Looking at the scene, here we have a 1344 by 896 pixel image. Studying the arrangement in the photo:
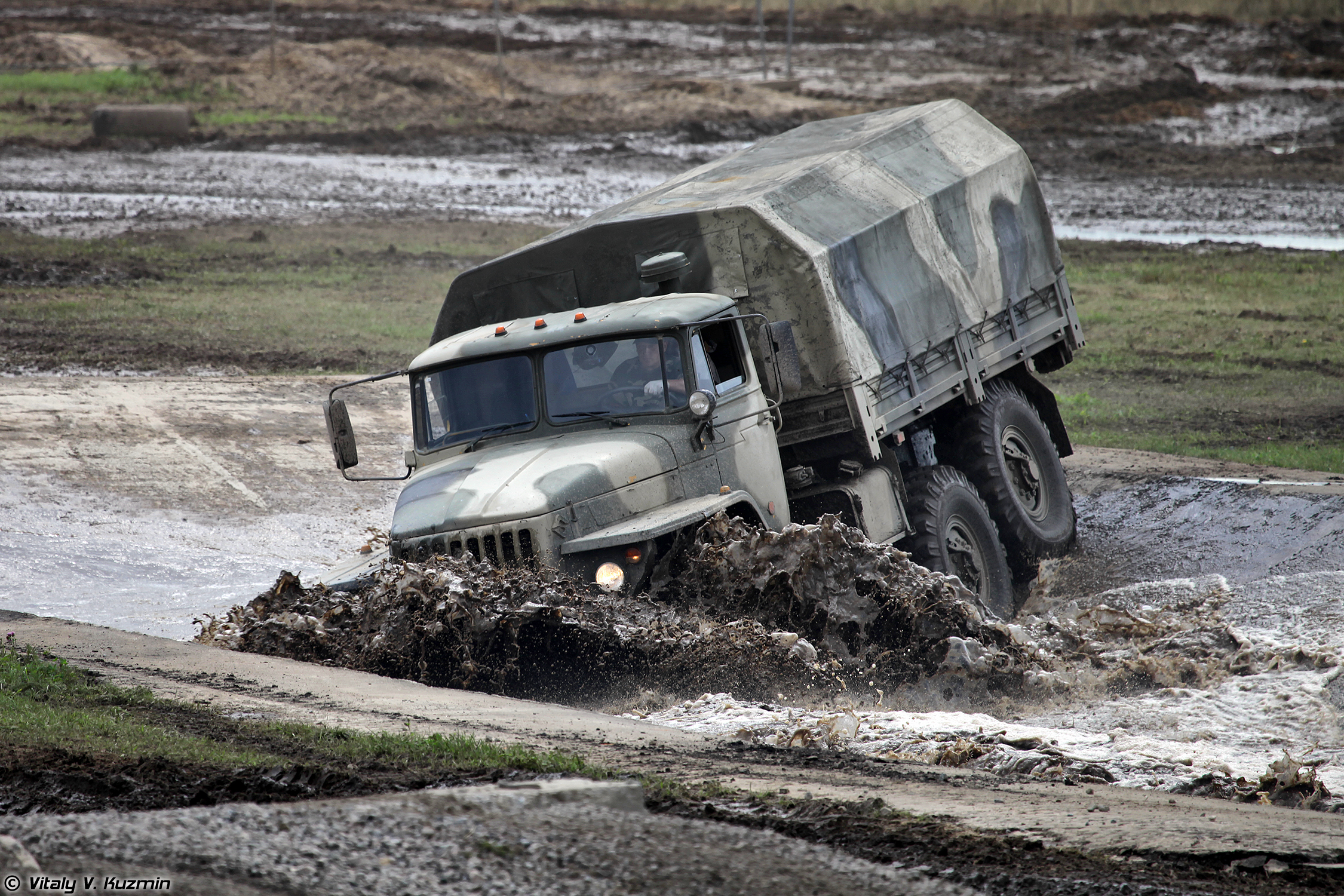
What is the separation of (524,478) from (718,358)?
2005 millimetres

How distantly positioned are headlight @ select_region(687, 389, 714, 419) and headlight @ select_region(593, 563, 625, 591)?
135 centimetres

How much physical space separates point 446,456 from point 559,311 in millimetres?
1545

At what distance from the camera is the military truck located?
8641mm

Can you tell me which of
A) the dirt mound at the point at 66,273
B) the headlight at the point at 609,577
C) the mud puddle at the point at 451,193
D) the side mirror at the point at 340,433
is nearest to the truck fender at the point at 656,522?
the headlight at the point at 609,577

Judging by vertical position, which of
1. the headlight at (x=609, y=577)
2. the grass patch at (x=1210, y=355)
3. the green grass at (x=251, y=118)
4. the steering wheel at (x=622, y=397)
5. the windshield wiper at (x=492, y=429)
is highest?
the green grass at (x=251, y=118)

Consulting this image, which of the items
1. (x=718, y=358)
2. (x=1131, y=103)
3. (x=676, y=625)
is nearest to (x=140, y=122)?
(x=1131, y=103)

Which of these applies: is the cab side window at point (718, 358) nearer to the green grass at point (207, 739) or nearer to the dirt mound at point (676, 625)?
the dirt mound at point (676, 625)

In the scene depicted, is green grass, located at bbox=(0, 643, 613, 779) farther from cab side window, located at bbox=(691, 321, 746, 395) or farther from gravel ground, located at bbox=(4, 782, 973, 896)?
cab side window, located at bbox=(691, 321, 746, 395)

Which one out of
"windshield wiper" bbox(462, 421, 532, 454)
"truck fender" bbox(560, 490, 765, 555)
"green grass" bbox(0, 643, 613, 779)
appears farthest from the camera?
"windshield wiper" bbox(462, 421, 532, 454)

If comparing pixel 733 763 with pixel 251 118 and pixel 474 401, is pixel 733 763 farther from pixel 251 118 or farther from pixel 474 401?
pixel 251 118

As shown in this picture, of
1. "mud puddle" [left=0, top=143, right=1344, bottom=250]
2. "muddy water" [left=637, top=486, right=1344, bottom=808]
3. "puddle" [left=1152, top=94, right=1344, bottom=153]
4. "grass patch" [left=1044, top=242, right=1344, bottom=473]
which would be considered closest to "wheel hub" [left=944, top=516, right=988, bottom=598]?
"muddy water" [left=637, top=486, right=1344, bottom=808]

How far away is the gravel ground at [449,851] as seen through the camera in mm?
4281

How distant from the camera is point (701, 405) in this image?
29.8 ft

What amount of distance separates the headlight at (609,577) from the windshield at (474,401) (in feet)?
4.75
